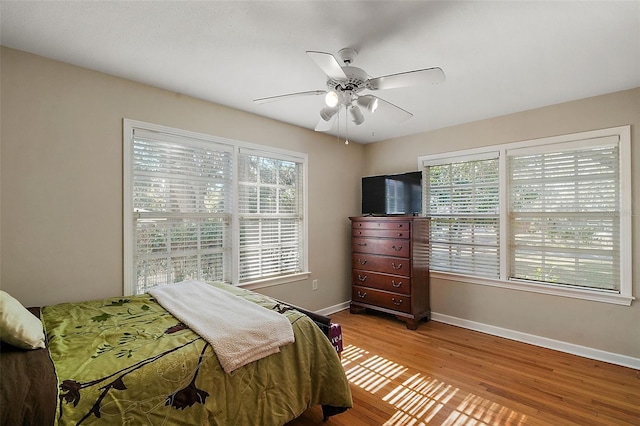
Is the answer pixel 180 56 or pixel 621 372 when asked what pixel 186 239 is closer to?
pixel 180 56

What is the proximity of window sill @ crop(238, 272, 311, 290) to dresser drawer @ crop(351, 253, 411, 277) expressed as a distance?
2.31ft

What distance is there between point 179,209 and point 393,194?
8.44ft

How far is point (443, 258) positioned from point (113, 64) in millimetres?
3859

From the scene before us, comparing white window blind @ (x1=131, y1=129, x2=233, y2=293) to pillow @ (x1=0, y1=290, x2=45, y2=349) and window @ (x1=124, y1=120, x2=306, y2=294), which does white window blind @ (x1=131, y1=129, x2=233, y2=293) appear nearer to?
window @ (x1=124, y1=120, x2=306, y2=294)

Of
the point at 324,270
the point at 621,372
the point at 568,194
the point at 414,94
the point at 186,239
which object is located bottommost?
the point at 621,372

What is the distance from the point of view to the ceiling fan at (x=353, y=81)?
1712 millimetres

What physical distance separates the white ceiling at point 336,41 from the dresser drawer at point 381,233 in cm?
157

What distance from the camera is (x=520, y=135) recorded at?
3.29m

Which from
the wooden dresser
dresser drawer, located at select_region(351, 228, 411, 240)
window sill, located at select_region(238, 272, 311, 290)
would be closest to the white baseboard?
the wooden dresser

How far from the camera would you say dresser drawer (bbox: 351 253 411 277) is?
3674 mm

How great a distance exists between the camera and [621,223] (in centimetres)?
278

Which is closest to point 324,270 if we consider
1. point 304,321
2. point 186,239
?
point 186,239

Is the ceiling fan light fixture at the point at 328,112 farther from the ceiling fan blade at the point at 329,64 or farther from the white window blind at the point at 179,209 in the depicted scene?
the white window blind at the point at 179,209

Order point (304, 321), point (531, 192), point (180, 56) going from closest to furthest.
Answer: point (304, 321) < point (180, 56) < point (531, 192)
